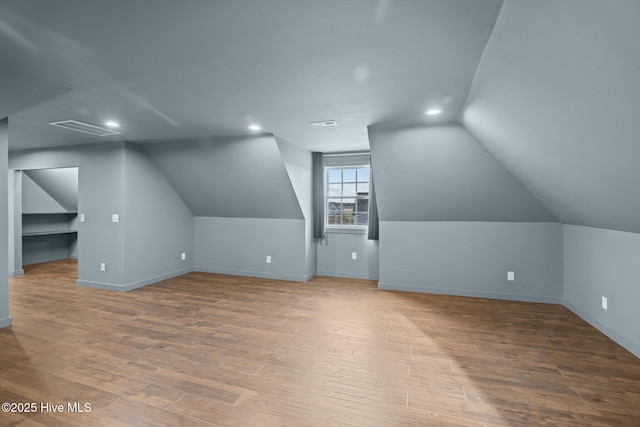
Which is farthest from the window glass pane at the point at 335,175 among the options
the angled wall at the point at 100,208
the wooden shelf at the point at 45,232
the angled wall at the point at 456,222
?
the wooden shelf at the point at 45,232

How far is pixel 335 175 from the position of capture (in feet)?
19.4

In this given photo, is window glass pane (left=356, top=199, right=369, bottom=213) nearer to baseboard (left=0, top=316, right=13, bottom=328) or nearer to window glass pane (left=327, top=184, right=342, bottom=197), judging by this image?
window glass pane (left=327, top=184, right=342, bottom=197)

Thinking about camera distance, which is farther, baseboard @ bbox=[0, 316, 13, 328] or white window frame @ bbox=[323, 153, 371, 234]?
white window frame @ bbox=[323, 153, 371, 234]

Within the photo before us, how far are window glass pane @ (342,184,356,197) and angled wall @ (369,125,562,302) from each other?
0.98 m

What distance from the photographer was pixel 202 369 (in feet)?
8.32

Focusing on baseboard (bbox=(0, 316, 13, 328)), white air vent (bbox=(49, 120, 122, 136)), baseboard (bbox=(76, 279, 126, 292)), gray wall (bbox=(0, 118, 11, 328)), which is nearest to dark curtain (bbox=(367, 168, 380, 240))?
white air vent (bbox=(49, 120, 122, 136))

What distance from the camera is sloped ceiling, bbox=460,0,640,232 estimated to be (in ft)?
4.32

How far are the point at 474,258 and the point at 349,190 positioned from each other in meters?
2.43

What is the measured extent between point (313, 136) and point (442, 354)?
3100 millimetres

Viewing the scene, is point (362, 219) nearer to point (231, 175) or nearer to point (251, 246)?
point (251, 246)

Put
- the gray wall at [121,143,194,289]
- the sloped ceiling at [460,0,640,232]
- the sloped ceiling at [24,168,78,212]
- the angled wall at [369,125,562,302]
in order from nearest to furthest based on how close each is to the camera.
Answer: the sloped ceiling at [460,0,640,232] → the angled wall at [369,125,562,302] → the gray wall at [121,143,194,289] → the sloped ceiling at [24,168,78,212]

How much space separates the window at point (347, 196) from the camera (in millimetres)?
5746

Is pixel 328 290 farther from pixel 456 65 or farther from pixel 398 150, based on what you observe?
pixel 456 65

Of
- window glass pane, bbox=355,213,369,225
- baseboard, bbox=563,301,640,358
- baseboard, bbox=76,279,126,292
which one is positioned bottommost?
baseboard, bbox=563,301,640,358
